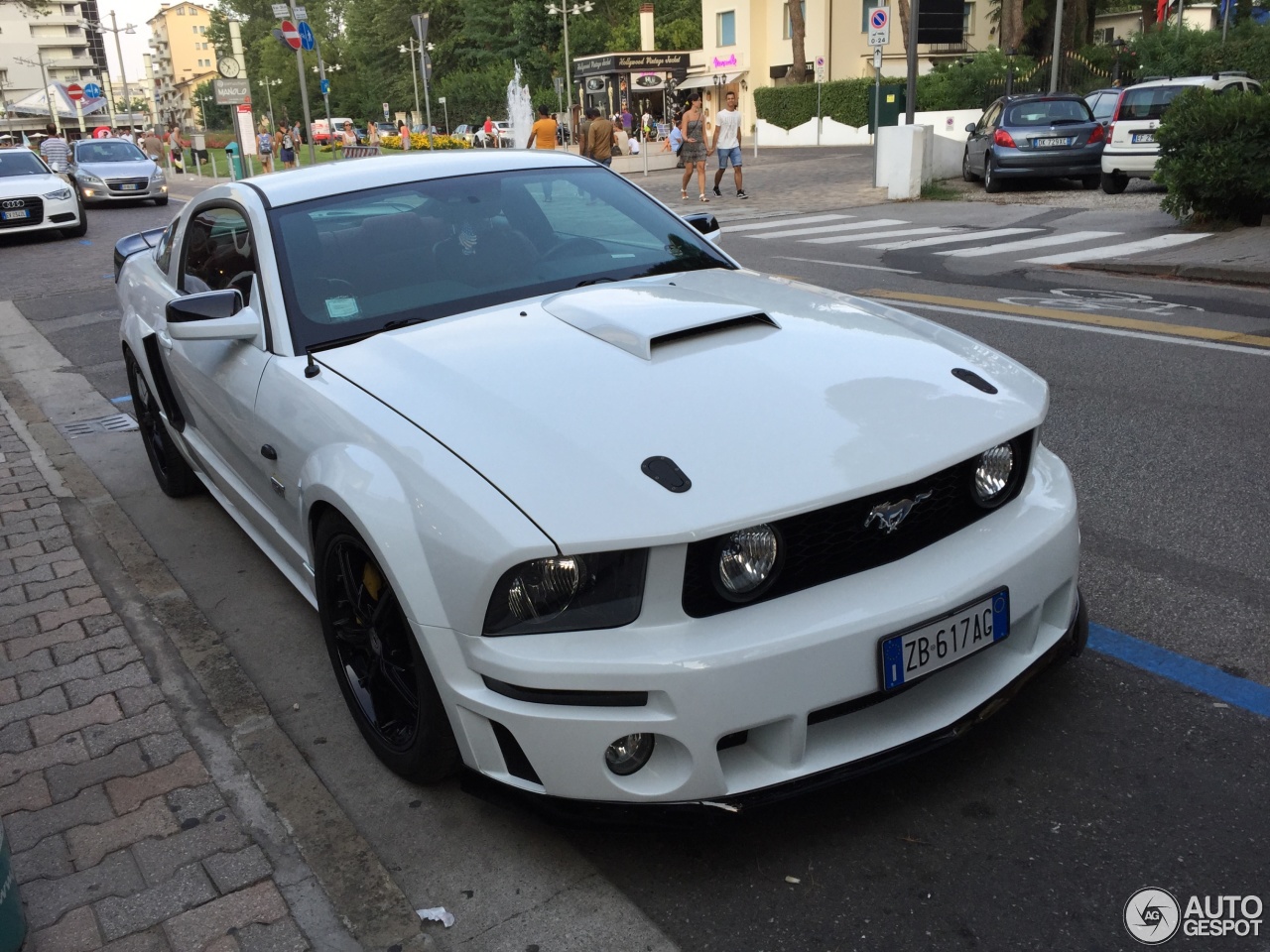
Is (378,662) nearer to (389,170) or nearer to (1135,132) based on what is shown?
(389,170)

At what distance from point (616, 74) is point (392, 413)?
52.1m

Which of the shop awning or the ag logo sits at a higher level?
the shop awning

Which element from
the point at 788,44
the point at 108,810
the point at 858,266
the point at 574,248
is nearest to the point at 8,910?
the point at 108,810

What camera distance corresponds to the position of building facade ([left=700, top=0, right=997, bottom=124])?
1969 inches

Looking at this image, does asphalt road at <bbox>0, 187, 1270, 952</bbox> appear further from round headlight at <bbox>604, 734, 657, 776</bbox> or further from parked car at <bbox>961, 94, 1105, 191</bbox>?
parked car at <bbox>961, 94, 1105, 191</bbox>

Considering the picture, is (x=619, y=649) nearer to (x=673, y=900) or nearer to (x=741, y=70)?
(x=673, y=900)

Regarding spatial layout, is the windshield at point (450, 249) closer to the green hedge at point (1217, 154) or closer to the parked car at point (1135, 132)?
the green hedge at point (1217, 154)

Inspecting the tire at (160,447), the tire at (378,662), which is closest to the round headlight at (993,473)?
the tire at (378,662)

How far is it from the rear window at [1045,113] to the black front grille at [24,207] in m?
15.7

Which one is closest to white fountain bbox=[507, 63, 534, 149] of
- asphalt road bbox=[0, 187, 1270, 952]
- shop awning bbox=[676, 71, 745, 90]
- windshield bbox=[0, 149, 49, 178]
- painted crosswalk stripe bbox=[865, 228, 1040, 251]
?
shop awning bbox=[676, 71, 745, 90]

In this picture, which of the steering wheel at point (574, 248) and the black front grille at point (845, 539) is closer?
the black front grille at point (845, 539)

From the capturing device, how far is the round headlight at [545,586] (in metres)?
2.39

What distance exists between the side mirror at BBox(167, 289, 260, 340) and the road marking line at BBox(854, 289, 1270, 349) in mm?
6232

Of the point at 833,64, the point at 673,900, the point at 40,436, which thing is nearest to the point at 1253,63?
the point at 833,64
